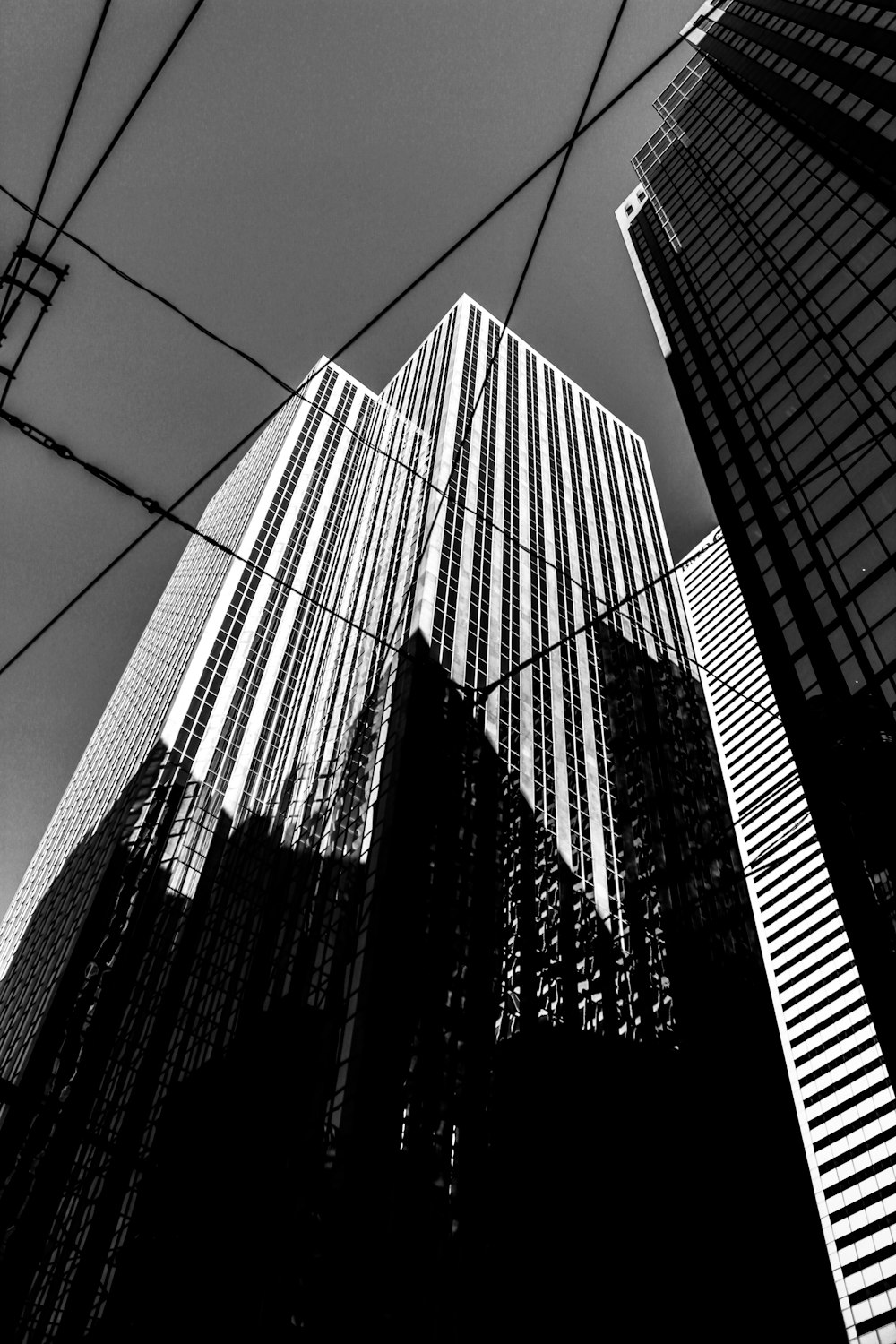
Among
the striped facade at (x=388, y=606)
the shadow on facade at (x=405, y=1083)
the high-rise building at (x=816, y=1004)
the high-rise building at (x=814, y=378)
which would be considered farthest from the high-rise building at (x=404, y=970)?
the high-rise building at (x=816, y=1004)

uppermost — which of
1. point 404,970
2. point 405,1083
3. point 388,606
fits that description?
point 388,606

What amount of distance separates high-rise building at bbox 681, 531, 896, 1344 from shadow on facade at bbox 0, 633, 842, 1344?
13669 millimetres

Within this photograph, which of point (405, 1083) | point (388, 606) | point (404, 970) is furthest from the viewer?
point (388, 606)

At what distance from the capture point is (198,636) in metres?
104

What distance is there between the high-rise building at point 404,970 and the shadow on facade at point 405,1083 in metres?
0.22

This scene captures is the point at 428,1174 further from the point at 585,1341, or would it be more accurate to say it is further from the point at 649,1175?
the point at 649,1175

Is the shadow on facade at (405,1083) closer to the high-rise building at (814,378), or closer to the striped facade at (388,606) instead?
the striped facade at (388,606)

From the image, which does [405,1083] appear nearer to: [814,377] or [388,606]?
[814,377]

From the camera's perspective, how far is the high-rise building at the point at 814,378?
2727 centimetres

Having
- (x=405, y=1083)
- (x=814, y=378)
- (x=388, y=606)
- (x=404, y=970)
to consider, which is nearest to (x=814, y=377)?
(x=814, y=378)

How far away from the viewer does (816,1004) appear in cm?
9644

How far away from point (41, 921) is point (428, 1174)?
223 ft

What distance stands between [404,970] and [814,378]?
1579 inches

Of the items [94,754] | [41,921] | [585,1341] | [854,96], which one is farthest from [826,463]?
[94,754]
